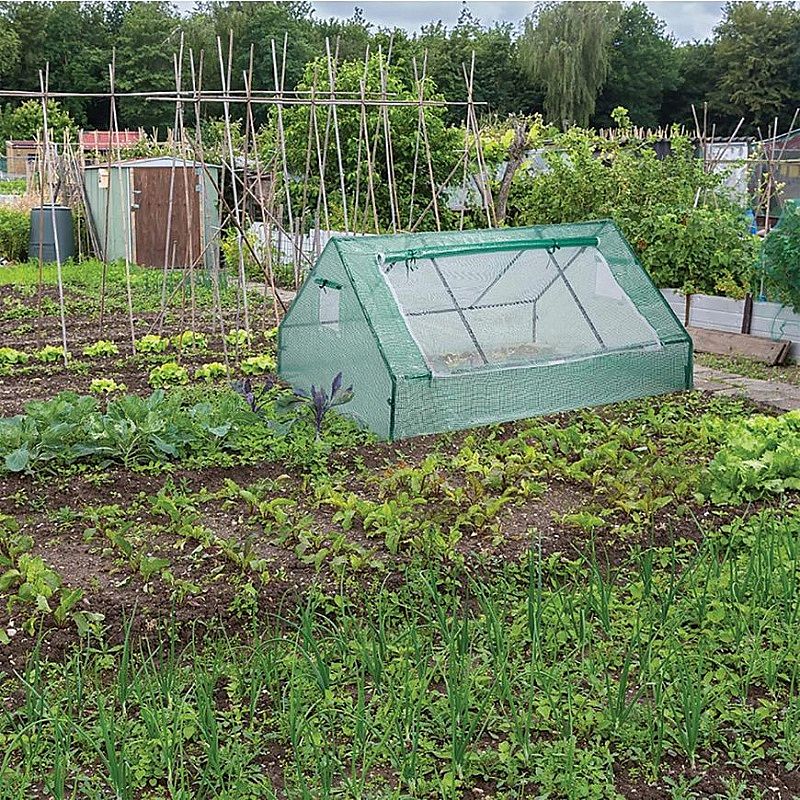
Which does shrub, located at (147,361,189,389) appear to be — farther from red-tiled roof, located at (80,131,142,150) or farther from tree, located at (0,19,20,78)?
tree, located at (0,19,20,78)

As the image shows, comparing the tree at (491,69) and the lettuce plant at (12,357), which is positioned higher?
the tree at (491,69)

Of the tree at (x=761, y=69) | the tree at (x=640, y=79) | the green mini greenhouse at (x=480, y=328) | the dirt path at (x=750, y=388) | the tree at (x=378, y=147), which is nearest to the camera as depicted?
the green mini greenhouse at (x=480, y=328)

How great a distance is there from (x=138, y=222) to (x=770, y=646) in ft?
41.6

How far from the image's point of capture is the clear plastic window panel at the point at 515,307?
6203 mm

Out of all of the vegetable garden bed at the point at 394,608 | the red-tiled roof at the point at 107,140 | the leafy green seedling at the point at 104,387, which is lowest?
the vegetable garden bed at the point at 394,608

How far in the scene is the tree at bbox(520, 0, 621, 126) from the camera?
3975cm

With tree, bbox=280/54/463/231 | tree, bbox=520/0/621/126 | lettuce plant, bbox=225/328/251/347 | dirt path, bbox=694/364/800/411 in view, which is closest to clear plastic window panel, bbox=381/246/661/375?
dirt path, bbox=694/364/800/411

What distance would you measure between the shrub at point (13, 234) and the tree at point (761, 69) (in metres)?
30.9

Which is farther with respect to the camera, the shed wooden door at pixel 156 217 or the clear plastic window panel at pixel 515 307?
the shed wooden door at pixel 156 217

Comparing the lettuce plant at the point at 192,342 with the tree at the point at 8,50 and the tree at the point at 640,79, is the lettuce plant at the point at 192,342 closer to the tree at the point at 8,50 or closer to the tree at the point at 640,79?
the tree at the point at 8,50

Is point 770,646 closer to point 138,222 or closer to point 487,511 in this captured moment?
point 487,511

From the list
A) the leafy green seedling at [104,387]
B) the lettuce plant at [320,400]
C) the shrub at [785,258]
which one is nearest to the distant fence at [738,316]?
the shrub at [785,258]

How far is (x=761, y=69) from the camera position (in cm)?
4009

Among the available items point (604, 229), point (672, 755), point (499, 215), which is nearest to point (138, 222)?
point (499, 215)
